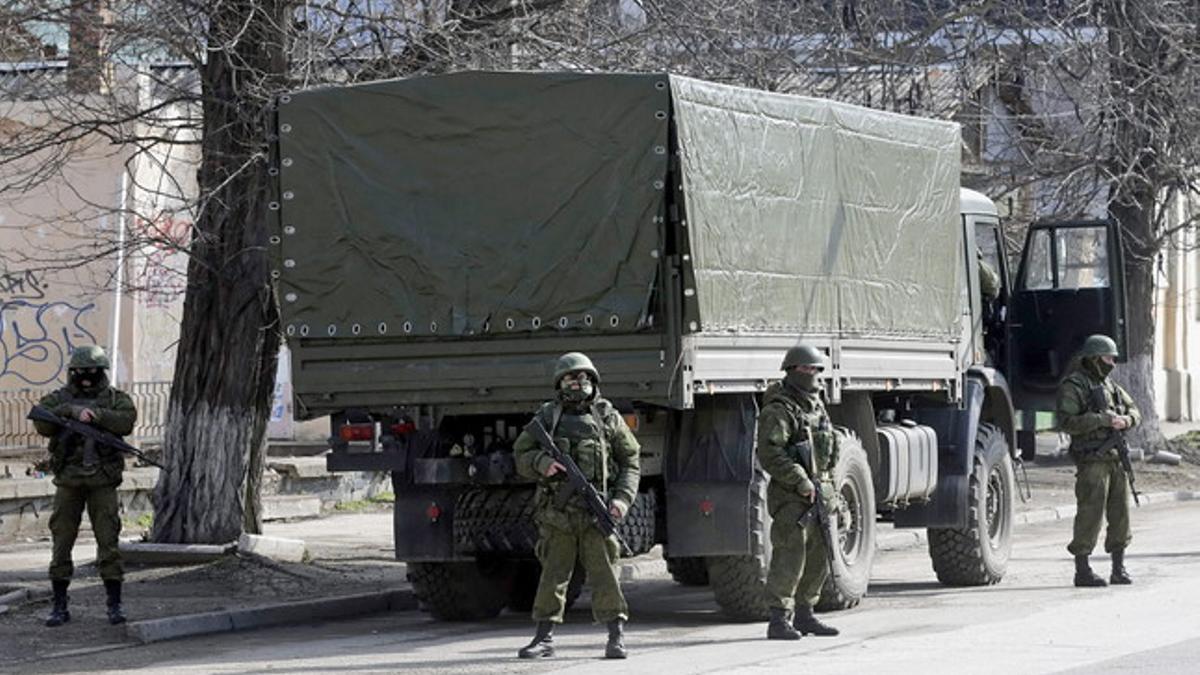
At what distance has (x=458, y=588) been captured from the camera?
14.1 meters

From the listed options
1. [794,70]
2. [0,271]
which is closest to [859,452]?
[794,70]

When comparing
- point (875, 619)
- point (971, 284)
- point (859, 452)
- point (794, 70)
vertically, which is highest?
point (794, 70)

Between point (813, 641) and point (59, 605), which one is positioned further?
point (59, 605)

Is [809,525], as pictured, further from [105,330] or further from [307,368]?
[105,330]

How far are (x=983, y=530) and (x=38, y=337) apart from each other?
1473 cm

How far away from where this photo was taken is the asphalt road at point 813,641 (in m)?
11.2

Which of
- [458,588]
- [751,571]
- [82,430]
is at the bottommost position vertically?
[458,588]

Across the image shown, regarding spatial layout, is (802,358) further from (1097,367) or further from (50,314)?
(50,314)

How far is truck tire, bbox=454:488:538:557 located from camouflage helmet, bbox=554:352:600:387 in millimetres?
1565

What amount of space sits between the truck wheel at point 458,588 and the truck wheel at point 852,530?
6.86 feet

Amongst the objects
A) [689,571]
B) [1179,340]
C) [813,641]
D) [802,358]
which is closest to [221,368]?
[689,571]

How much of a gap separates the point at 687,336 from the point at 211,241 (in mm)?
4912

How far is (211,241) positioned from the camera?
637 inches

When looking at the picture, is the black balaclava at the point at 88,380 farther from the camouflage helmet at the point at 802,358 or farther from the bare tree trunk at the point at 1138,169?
the bare tree trunk at the point at 1138,169
